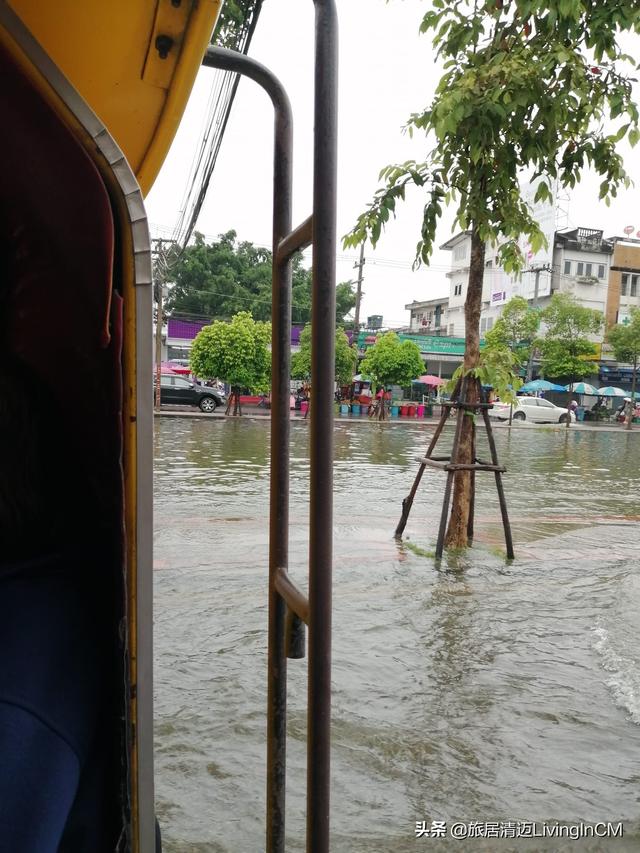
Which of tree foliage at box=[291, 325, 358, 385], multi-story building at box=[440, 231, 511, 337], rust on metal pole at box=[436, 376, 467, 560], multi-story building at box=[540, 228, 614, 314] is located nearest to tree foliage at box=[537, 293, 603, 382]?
Answer: multi-story building at box=[540, 228, 614, 314]

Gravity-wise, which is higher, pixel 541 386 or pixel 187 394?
pixel 541 386

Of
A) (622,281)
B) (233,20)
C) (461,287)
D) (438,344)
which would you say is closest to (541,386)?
(438,344)

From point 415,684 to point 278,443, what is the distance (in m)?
2.50

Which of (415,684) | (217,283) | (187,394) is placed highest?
(217,283)

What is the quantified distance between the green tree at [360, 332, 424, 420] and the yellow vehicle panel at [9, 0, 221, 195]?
2871 cm

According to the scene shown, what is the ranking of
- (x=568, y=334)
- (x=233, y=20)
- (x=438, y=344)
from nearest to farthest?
(x=233, y=20), (x=568, y=334), (x=438, y=344)

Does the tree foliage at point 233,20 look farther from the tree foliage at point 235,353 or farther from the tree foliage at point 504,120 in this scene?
the tree foliage at point 235,353

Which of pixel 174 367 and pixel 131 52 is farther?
pixel 174 367

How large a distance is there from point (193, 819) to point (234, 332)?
80.7ft

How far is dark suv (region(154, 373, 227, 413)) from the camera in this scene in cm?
2917

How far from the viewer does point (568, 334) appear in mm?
34562

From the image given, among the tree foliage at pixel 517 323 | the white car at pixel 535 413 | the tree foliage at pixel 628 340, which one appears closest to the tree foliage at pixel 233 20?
the tree foliage at pixel 517 323

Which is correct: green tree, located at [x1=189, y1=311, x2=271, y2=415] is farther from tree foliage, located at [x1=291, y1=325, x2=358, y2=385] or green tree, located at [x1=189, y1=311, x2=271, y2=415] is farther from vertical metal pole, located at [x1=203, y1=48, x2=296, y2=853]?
vertical metal pole, located at [x1=203, y1=48, x2=296, y2=853]

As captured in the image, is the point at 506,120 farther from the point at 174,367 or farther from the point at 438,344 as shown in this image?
the point at 438,344
